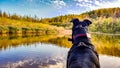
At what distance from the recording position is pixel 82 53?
596 cm

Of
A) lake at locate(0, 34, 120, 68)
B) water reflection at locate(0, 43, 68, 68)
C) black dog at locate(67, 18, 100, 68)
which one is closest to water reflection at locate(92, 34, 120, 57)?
lake at locate(0, 34, 120, 68)

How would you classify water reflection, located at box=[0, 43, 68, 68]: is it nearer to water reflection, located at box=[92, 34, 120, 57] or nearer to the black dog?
water reflection, located at box=[92, 34, 120, 57]

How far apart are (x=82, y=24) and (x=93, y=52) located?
174 cm

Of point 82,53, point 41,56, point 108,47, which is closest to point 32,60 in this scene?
point 41,56

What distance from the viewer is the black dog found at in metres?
5.48

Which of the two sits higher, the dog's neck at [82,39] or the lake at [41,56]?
the dog's neck at [82,39]

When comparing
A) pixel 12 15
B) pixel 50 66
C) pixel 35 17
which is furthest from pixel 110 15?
pixel 50 66

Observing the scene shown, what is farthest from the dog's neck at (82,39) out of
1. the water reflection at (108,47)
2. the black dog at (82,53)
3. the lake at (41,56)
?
the water reflection at (108,47)

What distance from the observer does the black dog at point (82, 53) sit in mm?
5476

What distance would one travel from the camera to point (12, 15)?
5581 inches

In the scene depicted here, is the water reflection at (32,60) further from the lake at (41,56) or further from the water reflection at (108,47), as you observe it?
the water reflection at (108,47)

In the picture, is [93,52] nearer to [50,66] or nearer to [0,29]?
[50,66]

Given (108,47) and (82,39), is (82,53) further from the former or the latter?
(108,47)

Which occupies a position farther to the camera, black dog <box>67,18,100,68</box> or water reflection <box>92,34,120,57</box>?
water reflection <box>92,34,120,57</box>
